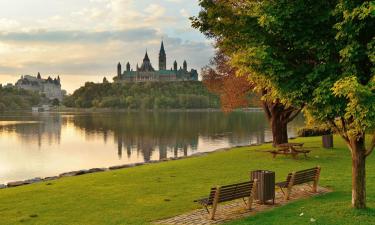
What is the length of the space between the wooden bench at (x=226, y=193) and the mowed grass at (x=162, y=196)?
675mm

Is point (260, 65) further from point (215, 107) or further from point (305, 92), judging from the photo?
point (215, 107)

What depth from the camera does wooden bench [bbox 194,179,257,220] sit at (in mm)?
11398

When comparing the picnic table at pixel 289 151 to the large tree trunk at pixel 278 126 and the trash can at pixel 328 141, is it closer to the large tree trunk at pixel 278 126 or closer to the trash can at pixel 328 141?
the large tree trunk at pixel 278 126

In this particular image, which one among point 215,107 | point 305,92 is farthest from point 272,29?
point 215,107

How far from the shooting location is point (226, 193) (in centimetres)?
1162

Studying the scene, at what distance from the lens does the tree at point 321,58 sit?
9.97m

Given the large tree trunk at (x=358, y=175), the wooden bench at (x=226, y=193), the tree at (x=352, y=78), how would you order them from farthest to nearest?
1. the large tree trunk at (x=358, y=175)
2. the wooden bench at (x=226, y=193)
3. the tree at (x=352, y=78)

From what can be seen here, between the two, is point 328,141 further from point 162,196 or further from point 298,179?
point 162,196

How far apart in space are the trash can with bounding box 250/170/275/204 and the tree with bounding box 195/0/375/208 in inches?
96.7

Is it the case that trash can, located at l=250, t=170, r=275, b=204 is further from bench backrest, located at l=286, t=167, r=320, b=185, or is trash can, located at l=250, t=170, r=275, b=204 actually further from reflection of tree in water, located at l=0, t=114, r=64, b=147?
reflection of tree in water, located at l=0, t=114, r=64, b=147

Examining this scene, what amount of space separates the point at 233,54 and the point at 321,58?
3.18 metres

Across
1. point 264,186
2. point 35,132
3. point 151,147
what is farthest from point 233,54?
point 35,132

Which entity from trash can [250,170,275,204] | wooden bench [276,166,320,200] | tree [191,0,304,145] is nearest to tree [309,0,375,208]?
tree [191,0,304,145]

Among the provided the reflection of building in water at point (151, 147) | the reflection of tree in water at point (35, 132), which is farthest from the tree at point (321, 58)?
the reflection of tree in water at point (35, 132)
